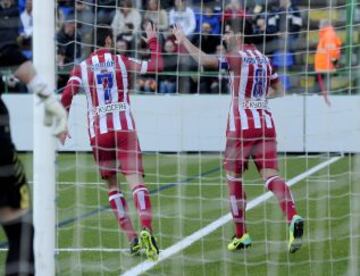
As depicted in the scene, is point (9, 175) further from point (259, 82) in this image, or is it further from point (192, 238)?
point (192, 238)

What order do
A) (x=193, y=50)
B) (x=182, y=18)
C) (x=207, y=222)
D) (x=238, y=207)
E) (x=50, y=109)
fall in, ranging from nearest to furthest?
1. (x=50, y=109)
2. (x=193, y=50)
3. (x=238, y=207)
4. (x=207, y=222)
5. (x=182, y=18)

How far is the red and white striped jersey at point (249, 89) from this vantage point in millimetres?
7609

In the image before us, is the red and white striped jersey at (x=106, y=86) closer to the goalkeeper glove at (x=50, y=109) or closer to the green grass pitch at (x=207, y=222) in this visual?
the green grass pitch at (x=207, y=222)

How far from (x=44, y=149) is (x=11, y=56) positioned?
86 cm

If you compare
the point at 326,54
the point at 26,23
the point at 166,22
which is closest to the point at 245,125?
the point at 26,23

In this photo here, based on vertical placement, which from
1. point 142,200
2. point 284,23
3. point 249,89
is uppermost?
point 284,23

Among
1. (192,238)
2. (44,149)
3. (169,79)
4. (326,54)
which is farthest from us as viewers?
(169,79)

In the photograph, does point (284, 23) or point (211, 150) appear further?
point (211, 150)

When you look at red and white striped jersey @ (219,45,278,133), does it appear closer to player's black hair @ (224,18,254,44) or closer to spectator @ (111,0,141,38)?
player's black hair @ (224,18,254,44)

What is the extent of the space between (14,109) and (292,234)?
8321 millimetres

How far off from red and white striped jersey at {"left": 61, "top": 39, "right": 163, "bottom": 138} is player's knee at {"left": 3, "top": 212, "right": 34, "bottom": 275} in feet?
9.25

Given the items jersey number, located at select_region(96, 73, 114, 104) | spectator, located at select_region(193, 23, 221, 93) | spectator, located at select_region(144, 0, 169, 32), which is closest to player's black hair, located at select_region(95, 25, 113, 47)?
jersey number, located at select_region(96, 73, 114, 104)

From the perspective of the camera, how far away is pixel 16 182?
4.72 meters

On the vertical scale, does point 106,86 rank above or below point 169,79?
above
